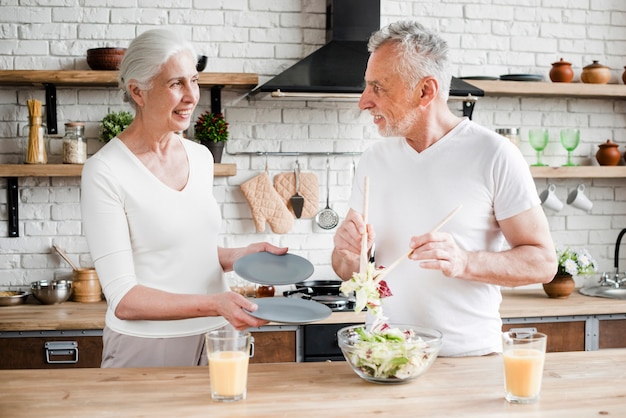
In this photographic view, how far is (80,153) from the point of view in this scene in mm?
3814

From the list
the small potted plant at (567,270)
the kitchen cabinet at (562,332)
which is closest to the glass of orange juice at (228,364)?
the kitchen cabinet at (562,332)

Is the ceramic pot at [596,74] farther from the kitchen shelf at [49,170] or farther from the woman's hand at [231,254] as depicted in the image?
the woman's hand at [231,254]

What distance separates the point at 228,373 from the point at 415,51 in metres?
1.23

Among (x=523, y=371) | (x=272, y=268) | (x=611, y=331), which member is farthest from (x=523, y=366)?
(x=611, y=331)

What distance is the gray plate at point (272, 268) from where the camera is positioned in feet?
7.05

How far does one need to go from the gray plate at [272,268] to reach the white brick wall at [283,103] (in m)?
1.91

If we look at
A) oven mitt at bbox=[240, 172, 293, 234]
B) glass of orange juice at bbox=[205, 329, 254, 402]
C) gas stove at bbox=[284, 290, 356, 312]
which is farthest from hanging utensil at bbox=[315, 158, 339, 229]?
glass of orange juice at bbox=[205, 329, 254, 402]

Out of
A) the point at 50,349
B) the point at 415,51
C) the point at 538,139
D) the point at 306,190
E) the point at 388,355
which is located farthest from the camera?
the point at 538,139

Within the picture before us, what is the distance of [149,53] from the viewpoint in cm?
224

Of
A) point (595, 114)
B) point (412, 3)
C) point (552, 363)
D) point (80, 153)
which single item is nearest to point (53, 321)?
point (80, 153)

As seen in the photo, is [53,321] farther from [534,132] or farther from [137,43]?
[534,132]

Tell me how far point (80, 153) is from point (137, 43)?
1699mm

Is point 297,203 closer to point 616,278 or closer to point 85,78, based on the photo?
point 85,78

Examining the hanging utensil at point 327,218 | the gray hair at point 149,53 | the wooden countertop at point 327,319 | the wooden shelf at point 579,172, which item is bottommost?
the wooden countertop at point 327,319
